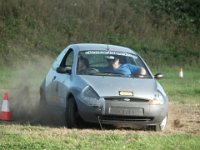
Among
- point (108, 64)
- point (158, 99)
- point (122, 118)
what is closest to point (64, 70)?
point (108, 64)

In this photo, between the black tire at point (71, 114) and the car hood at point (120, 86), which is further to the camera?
the black tire at point (71, 114)

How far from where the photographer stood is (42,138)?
9.96 m

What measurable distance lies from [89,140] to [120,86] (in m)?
2.18

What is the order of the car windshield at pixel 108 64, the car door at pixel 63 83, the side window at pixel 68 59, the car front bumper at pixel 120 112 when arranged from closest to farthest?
the car front bumper at pixel 120 112 < the car door at pixel 63 83 < the car windshield at pixel 108 64 < the side window at pixel 68 59

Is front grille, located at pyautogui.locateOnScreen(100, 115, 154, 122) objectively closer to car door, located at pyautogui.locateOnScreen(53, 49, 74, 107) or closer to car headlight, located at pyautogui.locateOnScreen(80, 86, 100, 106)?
car headlight, located at pyautogui.locateOnScreen(80, 86, 100, 106)

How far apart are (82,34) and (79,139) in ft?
92.0

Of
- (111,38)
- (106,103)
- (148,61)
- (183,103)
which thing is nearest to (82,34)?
(111,38)

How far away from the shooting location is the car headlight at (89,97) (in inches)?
456

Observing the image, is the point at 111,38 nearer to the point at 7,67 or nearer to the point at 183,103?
the point at 7,67

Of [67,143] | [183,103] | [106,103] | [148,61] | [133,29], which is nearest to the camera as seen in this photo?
[67,143]

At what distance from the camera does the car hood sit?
11.7 meters

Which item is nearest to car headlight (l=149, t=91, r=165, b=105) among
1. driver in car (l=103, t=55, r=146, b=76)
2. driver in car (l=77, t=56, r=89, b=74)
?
driver in car (l=103, t=55, r=146, b=76)

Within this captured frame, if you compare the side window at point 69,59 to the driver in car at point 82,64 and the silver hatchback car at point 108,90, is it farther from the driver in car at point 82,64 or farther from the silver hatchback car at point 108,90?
the driver in car at point 82,64

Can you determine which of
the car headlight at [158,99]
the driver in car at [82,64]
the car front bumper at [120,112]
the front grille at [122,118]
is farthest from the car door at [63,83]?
the car headlight at [158,99]
